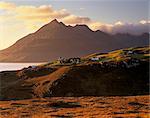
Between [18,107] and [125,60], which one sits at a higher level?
[125,60]

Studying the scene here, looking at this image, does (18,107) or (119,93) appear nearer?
(18,107)

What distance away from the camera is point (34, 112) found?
45.0 metres

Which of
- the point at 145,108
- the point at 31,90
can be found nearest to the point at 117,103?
the point at 145,108

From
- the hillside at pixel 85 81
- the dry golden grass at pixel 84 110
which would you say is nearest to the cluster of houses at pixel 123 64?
the hillside at pixel 85 81

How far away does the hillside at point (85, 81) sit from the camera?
81938mm

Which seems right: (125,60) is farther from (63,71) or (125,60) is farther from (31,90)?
(31,90)

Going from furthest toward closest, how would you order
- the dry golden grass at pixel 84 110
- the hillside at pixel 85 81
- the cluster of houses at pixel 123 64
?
1. the cluster of houses at pixel 123 64
2. the hillside at pixel 85 81
3. the dry golden grass at pixel 84 110

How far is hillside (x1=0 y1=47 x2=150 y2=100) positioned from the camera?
81.9m

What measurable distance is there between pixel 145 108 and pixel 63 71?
48501mm

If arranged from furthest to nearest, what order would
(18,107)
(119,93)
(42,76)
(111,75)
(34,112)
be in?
(42,76) < (111,75) < (119,93) < (18,107) < (34,112)

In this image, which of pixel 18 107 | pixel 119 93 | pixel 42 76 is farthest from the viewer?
pixel 42 76

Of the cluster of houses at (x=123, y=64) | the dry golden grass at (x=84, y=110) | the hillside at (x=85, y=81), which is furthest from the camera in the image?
the cluster of houses at (x=123, y=64)

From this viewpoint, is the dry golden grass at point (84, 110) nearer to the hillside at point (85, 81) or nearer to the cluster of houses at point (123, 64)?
the hillside at point (85, 81)

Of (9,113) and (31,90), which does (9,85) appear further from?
(9,113)
